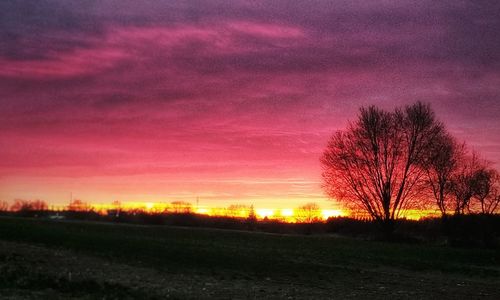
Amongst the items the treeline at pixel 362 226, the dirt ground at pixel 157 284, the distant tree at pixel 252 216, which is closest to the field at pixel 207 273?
the dirt ground at pixel 157 284

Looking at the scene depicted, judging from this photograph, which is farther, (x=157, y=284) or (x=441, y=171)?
(x=441, y=171)

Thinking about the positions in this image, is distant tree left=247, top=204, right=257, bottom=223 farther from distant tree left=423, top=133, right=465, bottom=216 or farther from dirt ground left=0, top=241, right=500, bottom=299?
dirt ground left=0, top=241, right=500, bottom=299

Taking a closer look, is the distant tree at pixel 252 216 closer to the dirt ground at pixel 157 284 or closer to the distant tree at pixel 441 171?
the distant tree at pixel 441 171

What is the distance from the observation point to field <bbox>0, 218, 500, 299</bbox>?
58.5 ft

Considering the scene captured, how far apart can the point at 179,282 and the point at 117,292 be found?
346 cm

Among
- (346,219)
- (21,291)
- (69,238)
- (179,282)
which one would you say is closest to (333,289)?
(179,282)

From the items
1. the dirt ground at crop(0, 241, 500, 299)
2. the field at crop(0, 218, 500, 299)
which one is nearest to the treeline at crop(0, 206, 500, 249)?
the field at crop(0, 218, 500, 299)

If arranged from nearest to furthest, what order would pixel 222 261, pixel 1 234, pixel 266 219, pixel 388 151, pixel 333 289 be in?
pixel 333 289 → pixel 222 261 → pixel 1 234 → pixel 388 151 → pixel 266 219

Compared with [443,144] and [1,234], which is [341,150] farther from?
[1,234]

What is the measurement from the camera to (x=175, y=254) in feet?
89.6

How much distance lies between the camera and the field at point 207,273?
1783 centimetres

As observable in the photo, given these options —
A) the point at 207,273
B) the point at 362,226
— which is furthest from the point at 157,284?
the point at 362,226

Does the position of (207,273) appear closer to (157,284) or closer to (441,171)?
(157,284)

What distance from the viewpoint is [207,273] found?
2297 cm
